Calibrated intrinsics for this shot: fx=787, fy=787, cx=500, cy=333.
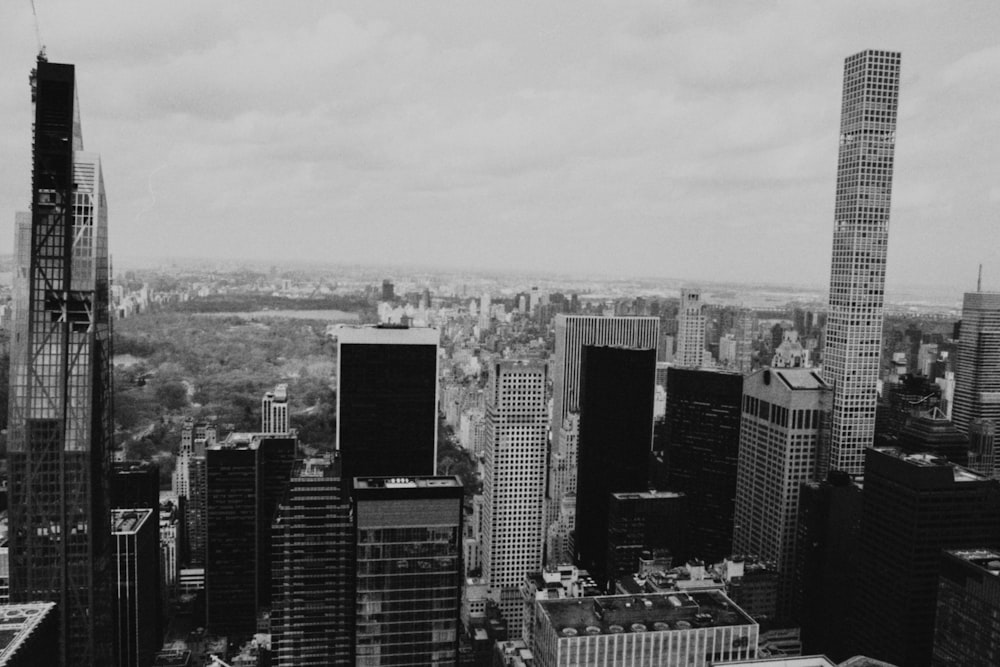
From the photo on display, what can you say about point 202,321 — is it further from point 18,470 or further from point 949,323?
point 949,323

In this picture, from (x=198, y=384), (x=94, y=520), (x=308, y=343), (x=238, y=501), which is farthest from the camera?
(x=238, y=501)

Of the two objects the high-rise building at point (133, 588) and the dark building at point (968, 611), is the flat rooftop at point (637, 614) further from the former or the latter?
the high-rise building at point (133, 588)

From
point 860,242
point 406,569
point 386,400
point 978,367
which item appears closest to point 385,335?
point 386,400

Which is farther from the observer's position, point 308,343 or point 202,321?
point 308,343

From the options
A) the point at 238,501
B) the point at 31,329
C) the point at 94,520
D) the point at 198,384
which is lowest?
the point at 238,501

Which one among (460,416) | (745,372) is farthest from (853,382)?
(460,416)

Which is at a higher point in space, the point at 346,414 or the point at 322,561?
the point at 346,414

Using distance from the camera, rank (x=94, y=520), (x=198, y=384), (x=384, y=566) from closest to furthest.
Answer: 1. (x=384, y=566)
2. (x=94, y=520)
3. (x=198, y=384)

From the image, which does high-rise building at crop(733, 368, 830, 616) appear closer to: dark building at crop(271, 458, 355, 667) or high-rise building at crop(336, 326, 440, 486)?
high-rise building at crop(336, 326, 440, 486)
